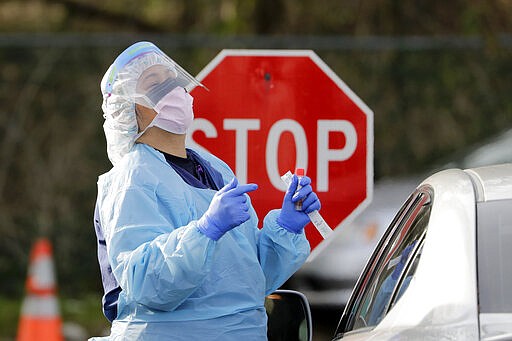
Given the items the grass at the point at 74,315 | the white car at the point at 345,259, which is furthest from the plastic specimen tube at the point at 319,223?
the grass at the point at 74,315

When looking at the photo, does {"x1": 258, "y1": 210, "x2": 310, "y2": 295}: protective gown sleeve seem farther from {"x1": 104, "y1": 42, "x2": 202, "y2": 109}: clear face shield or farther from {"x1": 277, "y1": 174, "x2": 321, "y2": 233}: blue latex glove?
{"x1": 104, "y1": 42, "x2": 202, "y2": 109}: clear face shield

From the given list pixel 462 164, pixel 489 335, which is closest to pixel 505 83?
pixel 462 164

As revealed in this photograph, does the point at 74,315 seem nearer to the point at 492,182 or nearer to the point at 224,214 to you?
the point at 224,214

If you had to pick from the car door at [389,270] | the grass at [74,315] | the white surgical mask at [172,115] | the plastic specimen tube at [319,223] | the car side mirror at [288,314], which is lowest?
the grass at [74,315]

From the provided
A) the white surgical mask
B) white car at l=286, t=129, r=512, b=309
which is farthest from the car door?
white car at l=286, t=129, r=512, b=309

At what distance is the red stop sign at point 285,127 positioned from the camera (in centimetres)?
506

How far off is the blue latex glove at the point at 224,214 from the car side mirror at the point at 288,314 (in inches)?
24.3

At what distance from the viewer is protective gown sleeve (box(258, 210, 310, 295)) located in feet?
12.6

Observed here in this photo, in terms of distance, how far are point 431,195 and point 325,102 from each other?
1801 millimetres

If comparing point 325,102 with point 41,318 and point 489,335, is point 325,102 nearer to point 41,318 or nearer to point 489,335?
point 489,335

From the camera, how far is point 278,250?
384cm

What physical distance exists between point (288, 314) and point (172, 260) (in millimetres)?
717

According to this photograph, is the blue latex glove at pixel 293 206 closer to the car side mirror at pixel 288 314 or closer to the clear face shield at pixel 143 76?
the car side mirror at pixel 288 314

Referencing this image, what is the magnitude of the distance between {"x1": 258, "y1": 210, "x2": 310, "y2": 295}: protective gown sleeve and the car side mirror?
9 cm
